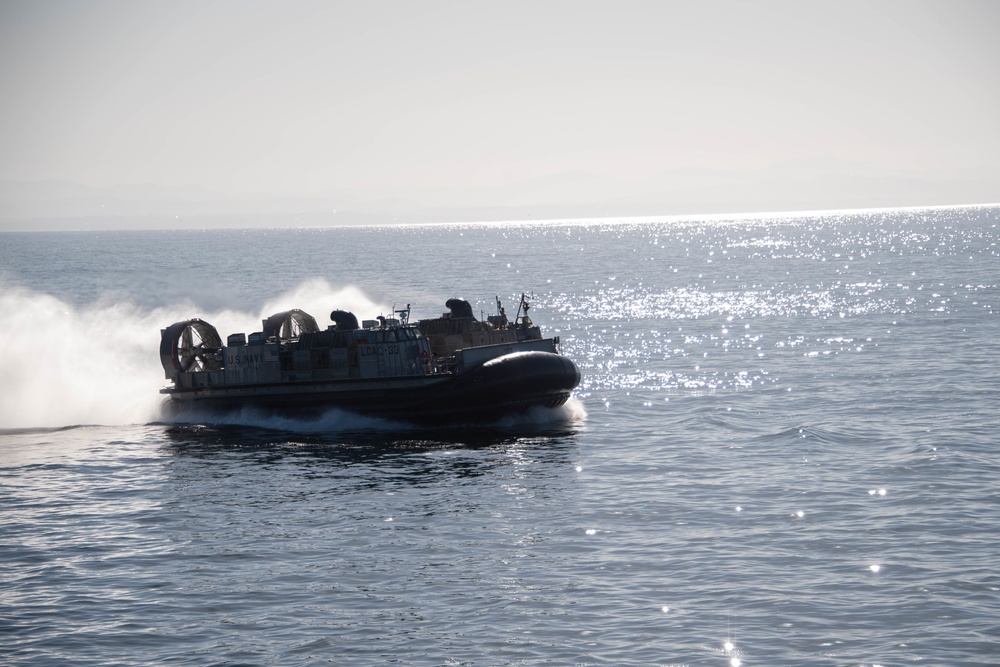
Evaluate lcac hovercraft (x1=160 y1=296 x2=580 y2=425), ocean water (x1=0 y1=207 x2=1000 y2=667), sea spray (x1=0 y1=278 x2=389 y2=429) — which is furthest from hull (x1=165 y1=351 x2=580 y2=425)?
sea spray (x1=0 y1=278 x2=389 y2=429)

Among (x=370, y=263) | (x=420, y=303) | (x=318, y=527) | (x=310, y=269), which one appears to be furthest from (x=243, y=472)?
(x=370, y=263)

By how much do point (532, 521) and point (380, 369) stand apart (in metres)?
15.8

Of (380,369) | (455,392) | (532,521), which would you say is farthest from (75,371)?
(532,521)

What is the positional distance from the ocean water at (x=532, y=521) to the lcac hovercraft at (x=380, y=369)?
93 cm

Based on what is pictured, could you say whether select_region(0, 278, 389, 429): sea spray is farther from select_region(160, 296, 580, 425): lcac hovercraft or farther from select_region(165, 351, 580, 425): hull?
select_region(165, 351, 580, 425): hull

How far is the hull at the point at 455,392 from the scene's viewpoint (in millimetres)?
40188

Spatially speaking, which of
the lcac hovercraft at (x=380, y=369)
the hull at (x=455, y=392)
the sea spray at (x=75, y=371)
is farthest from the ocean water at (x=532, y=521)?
the lcac hovercraft at (x=380, y=369)

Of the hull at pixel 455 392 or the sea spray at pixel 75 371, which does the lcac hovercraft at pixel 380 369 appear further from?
the sea spray at pixel 75 371

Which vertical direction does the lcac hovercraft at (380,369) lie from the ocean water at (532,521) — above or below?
above

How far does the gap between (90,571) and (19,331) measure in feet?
114

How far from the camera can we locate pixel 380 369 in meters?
41.8

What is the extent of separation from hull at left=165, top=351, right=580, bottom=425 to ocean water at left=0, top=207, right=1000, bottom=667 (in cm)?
67

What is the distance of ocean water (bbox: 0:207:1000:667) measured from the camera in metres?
19.7

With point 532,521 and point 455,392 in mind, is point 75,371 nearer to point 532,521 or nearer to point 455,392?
point 455,392
